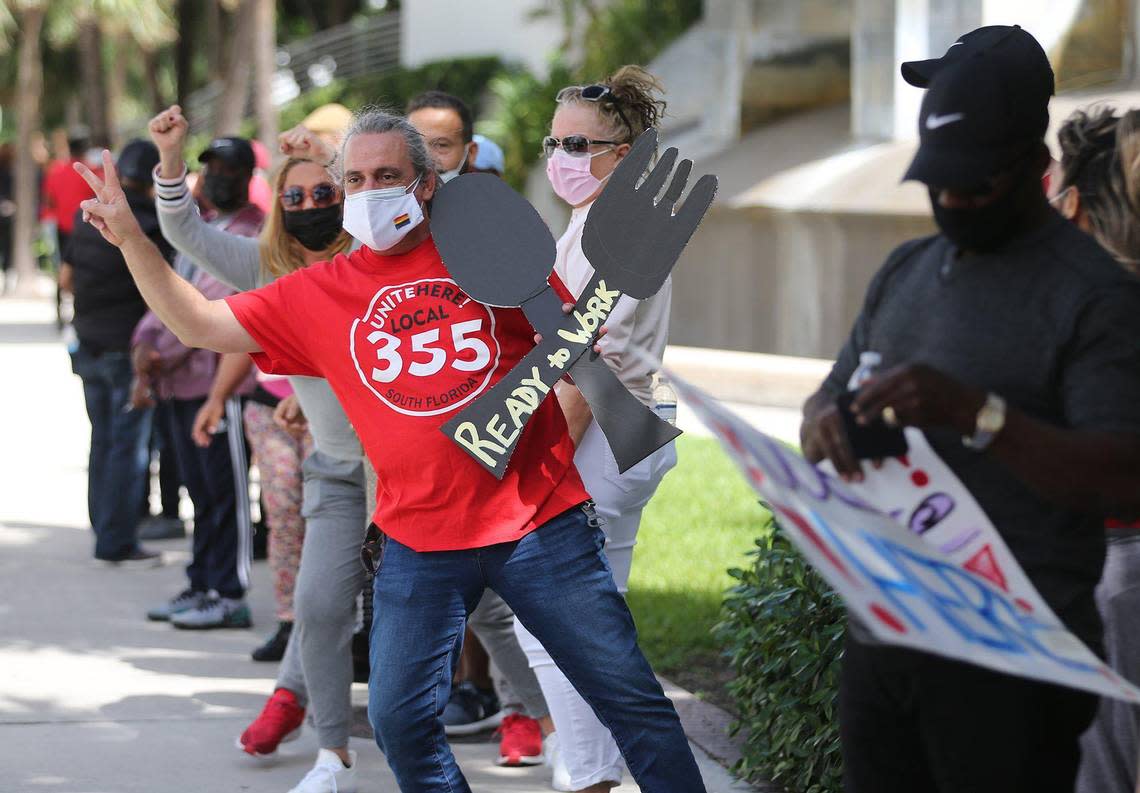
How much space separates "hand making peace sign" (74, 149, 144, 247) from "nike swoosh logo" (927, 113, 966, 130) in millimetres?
1840

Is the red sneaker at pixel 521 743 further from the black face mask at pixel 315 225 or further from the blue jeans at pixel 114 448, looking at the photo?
the blue jeans at pixel 114 448

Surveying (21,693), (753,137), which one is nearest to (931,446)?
(21,693)

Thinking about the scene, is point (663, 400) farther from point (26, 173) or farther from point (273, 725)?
point (26, 173)

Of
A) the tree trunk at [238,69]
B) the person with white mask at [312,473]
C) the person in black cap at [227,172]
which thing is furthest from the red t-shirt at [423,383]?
the tree trunk at [238,69]

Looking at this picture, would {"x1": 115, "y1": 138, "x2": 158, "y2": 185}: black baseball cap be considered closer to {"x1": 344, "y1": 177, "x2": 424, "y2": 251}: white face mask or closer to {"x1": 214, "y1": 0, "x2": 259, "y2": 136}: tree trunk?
{"x1": 344, "y1": 177, "x2": 424, "y2": 251}: white face mask

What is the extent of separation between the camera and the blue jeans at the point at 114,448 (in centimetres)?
779

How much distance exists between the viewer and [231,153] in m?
6.24

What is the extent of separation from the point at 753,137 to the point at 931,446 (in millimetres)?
15234

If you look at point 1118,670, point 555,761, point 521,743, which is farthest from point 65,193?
point 1118,670

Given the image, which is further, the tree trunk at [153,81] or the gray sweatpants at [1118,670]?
the tree trunk at [153,81]

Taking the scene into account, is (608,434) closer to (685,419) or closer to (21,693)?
(21,693)

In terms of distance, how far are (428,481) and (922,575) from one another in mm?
1373

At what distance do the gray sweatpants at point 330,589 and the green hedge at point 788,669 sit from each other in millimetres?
1147

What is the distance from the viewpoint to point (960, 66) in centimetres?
240
